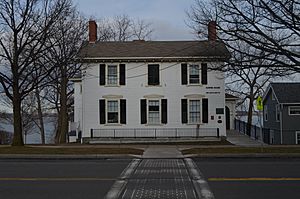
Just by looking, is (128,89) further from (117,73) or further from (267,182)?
(267,182)

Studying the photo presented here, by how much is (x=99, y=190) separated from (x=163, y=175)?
3.45 meters

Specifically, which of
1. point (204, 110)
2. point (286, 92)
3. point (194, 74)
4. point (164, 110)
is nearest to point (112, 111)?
point (164, 110)

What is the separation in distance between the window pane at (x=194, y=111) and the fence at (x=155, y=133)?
2.58 ft

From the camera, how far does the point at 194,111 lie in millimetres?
35469

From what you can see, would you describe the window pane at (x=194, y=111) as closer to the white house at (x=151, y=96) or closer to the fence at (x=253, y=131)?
the white house at (x=151, y=96)

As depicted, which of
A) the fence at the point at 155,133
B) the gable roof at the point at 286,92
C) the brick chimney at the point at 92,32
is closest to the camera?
the fence at the point at 155,133

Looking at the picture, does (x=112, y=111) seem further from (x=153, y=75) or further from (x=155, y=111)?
(x=153, y=75)

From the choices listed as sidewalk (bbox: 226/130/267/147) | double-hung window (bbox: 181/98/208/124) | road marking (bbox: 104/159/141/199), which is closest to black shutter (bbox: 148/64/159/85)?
double-hung window (bbox: 181/98/208/124)

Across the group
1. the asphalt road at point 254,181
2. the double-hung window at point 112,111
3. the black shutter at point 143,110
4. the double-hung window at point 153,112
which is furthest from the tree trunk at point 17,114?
the asphalt road at point 254,181

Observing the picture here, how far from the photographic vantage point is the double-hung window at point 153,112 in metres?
35.4

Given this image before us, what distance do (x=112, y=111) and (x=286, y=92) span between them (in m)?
17.7

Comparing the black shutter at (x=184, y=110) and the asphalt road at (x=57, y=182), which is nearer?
the asphalt road at (x=57, y=182)

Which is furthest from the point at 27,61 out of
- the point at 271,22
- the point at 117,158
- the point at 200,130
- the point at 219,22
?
the point at 200,130

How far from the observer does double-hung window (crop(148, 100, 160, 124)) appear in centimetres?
3544
